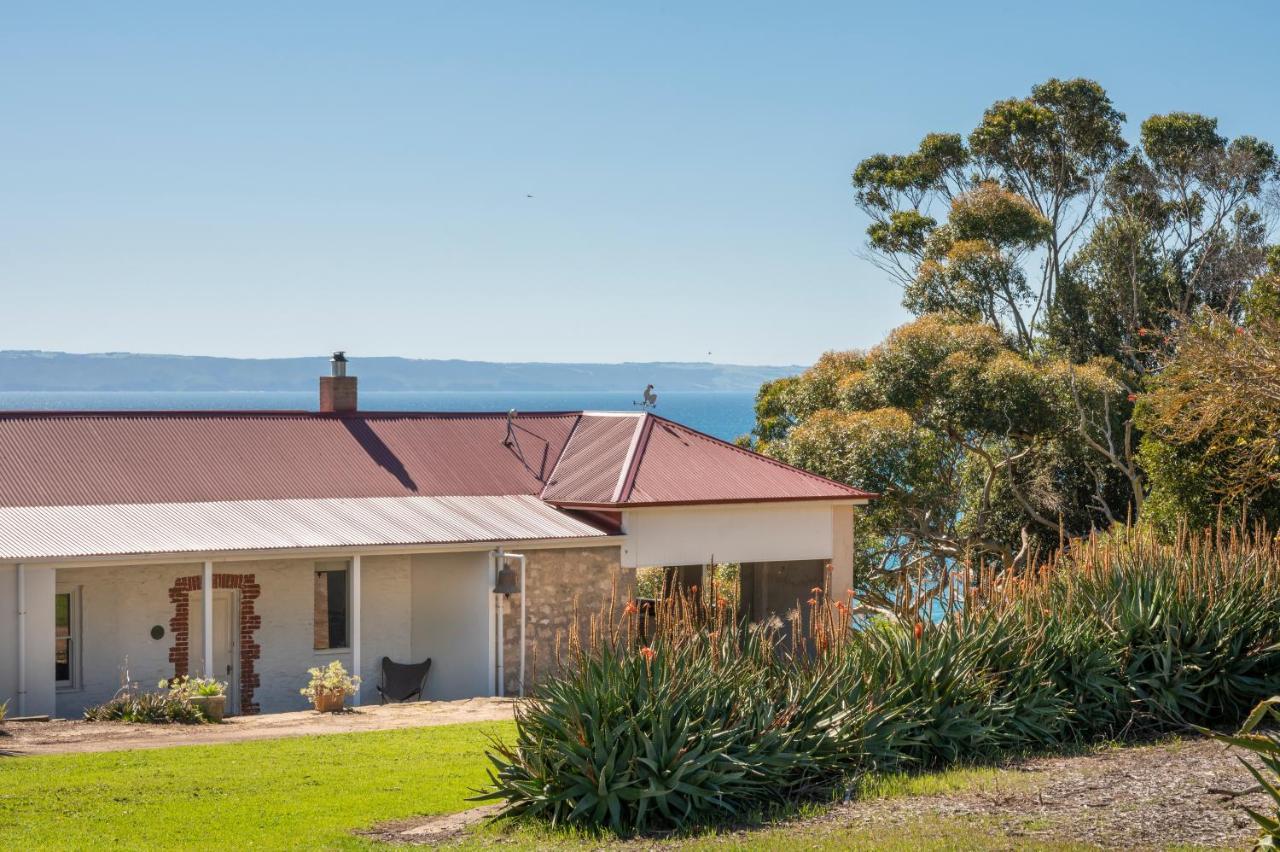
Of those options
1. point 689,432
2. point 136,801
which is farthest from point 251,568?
point 136,801

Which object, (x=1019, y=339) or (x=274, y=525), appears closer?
(x=274, y=525)

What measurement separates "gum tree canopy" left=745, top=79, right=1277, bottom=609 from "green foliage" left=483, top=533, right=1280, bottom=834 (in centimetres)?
851

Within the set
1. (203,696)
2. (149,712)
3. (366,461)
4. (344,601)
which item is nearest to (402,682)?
(344,601)

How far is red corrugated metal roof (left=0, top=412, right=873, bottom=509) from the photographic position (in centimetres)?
2117

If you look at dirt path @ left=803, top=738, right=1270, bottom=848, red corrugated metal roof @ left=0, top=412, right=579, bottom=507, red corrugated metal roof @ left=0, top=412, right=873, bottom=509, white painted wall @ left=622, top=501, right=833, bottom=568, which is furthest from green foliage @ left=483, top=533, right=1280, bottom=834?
red corrugated metal roof @ left=0, top=412, right=579, bottom=507

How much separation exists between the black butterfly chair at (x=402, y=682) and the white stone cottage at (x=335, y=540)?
0.34 m

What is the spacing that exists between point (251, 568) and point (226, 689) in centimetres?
169

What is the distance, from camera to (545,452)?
24891 mm

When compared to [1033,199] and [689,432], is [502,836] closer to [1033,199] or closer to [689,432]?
[689,432]

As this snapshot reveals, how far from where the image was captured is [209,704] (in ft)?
55.7

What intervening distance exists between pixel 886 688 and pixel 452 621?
11.4 m

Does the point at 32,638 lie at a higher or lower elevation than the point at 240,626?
higher

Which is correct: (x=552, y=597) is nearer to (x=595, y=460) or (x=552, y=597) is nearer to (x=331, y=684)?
(x=595, y=460)

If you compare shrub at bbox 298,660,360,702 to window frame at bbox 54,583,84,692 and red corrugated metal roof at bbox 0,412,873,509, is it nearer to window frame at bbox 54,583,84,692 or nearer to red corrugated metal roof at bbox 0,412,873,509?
window frame at bbox 54,583,84,692
